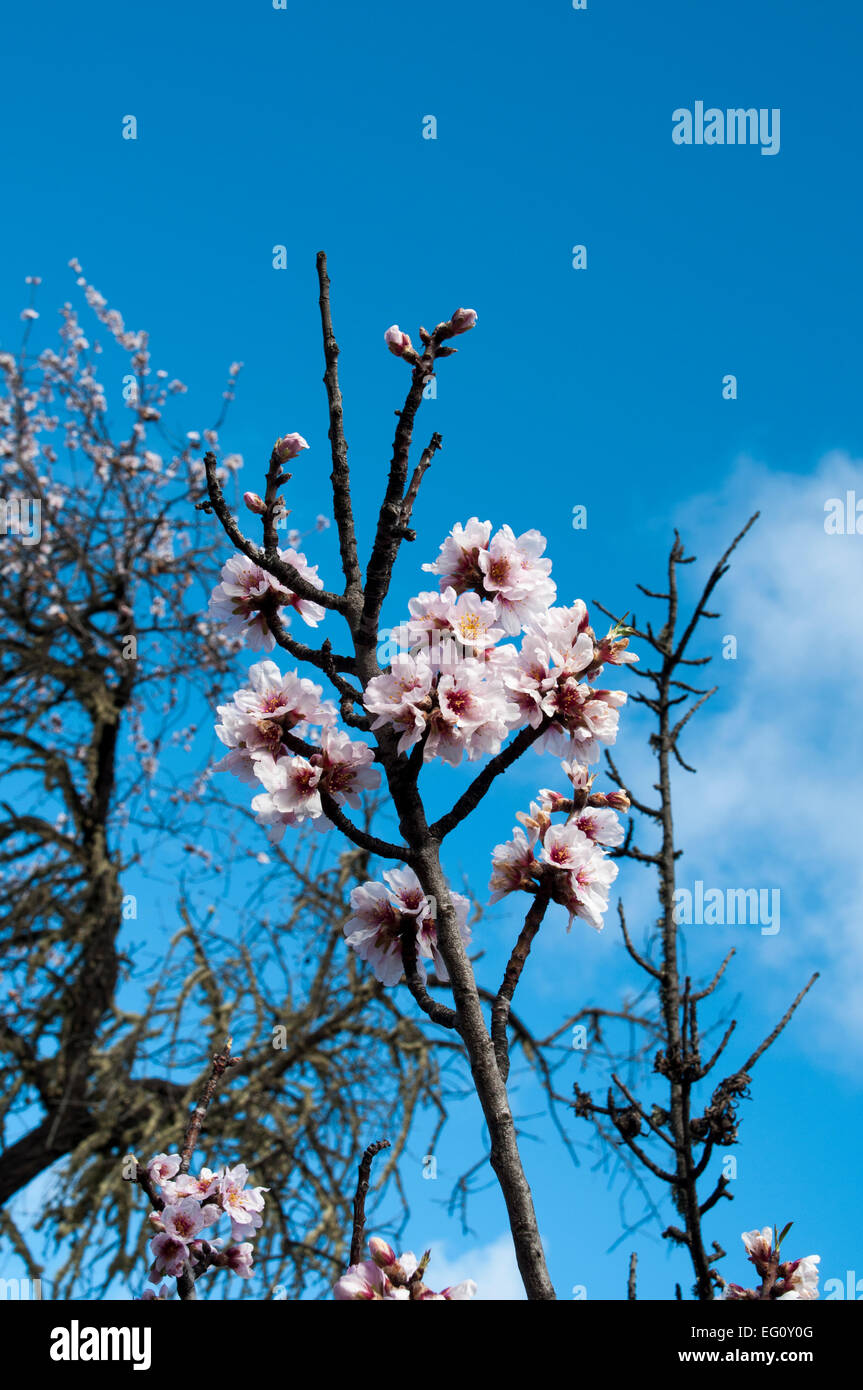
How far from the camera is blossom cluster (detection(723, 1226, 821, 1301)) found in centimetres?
197

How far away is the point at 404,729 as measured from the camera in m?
1.62

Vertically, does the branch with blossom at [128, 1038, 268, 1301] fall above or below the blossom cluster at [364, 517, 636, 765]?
below

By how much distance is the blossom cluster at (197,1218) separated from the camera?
1788 millimetres

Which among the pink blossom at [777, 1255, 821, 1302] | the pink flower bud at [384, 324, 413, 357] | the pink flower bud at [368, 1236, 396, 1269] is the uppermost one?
the pink flower bud at [384, 324, 413, 357]

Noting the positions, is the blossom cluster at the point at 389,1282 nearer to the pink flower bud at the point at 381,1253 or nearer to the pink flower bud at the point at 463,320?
the pink flower bud at the point at 381,1253

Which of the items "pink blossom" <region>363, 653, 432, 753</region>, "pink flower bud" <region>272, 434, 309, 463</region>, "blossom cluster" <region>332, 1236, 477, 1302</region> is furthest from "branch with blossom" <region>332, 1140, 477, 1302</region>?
"pink flower bud" <region>272, 434, 309, 463</region>

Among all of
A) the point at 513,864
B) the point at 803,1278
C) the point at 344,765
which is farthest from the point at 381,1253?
the point at 803,1278

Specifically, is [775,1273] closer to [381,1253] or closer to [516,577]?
[381,1253]

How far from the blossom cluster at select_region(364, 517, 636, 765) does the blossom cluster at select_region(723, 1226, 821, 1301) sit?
110 cm

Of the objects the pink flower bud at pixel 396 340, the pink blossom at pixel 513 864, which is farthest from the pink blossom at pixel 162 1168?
the pink flower bud at pixel 396 340

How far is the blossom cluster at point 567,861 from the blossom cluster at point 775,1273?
2.97 ft

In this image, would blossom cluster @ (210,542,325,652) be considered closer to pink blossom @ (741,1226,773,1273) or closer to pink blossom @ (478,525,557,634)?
pink blossom @ (478,525,557,634)

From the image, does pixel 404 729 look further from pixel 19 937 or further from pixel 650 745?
pixel 19 937
